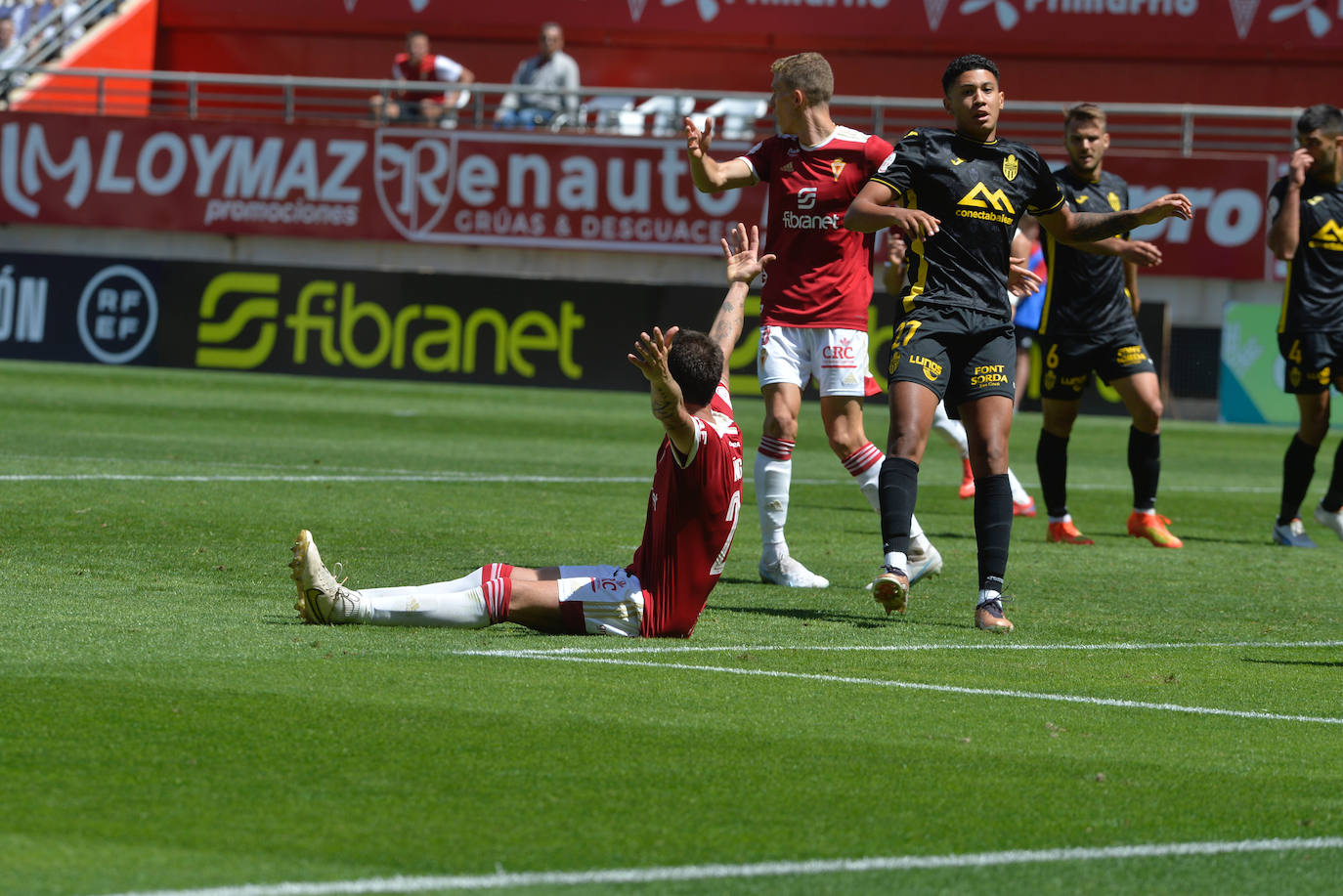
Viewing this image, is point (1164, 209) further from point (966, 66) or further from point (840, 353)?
point (840, 353)

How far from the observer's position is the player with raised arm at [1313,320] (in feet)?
36.4

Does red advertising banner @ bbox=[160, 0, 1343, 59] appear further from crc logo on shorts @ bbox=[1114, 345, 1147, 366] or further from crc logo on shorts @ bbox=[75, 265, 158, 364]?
crc logo on shorts @ bbox=[1114, 345, 1147, 366]

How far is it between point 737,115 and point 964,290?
1912 centimetres

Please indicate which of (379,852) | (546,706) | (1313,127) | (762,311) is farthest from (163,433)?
(379,852)

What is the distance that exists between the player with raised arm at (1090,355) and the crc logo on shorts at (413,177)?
1638 centimetres

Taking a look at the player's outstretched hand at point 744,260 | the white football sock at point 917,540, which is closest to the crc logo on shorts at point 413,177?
the white football sock at point 917,540

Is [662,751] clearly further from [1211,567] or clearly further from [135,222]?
[135,222]

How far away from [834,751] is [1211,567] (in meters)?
5.50

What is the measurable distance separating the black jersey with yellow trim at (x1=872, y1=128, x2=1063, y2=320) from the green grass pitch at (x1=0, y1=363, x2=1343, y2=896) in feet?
4.17

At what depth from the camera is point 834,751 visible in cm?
500

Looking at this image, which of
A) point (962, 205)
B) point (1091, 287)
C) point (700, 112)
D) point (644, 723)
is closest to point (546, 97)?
point (700, 112)

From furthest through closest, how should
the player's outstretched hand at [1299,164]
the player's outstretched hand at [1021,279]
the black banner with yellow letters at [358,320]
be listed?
1. the black banner with yellow letters at [358,320]
2. the player's outstretched hand at [1299,164]
3. the player's outstretched hand at [1021,279]

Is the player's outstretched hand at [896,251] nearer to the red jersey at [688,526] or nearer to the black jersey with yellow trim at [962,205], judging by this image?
the black jersey with yellow trim at [962,205]

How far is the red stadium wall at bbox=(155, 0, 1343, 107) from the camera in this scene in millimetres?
30203
